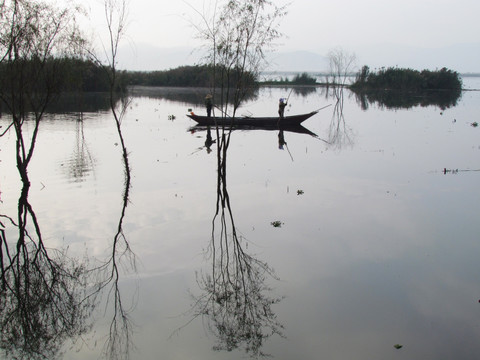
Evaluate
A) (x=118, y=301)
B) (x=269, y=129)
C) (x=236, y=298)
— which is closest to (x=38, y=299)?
(x=118, y=301)

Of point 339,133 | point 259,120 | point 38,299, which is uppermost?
point 259,120

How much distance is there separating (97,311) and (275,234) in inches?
198

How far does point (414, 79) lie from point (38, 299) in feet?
285

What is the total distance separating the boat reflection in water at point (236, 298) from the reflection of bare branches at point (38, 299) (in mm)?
2051

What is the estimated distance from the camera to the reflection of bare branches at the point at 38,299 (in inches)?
274

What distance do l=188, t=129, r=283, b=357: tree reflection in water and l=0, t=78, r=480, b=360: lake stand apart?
3cm

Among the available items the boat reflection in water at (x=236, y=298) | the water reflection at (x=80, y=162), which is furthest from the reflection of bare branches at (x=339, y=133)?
the boat reflection in water at (x=236, y=298)

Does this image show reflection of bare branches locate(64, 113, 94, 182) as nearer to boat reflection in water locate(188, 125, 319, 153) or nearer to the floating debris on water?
boat reflection in water locate(188, 125, 319, 153)

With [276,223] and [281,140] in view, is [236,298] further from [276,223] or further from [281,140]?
[281,140]

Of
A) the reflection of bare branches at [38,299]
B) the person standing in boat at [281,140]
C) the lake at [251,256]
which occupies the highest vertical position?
the person standing in boat at [281,140]

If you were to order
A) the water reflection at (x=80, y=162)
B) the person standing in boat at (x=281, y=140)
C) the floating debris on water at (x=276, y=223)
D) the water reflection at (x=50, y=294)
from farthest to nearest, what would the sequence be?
the person standing in boat at (x=281, y=140), the water reflection at (x=80, y=162), the floating debris on water at (x=276, y=223), the water reflection at (x=50, y=294)

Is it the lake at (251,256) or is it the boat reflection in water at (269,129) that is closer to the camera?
the lake at (251,256)

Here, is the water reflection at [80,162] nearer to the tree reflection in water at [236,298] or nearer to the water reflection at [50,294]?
the water reflection at [50,294]

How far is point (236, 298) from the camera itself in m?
8.44
